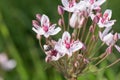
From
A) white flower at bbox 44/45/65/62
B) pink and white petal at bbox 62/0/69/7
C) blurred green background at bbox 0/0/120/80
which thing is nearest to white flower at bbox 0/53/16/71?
blurred green background at bbox 0/0/120/80

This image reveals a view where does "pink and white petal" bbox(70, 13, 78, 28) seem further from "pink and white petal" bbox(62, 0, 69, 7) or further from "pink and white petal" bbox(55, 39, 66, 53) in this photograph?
"pink and white petal" bbox(55, 39, 66, 53)

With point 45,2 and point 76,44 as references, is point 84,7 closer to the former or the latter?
point 76,44

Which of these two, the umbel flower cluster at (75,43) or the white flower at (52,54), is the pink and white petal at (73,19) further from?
the white flower at (52,54)

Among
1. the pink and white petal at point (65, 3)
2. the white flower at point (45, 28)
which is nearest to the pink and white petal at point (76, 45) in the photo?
the white flower at point (45, 28)

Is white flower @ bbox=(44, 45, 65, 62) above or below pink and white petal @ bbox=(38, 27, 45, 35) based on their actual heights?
below

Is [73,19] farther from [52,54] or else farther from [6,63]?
[6,63]

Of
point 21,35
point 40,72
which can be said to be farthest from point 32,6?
point 40,72

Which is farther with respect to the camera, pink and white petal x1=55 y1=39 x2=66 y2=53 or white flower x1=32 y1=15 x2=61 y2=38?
white flower x1=32 y1=15 x2=61 y2=38

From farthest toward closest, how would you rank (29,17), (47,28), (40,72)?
(29,17) → (40,72) → (47,28)

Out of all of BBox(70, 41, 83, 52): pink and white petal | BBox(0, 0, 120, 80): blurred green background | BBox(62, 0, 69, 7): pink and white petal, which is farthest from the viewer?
BBox(0, 0, 120, 80): blurred green background
